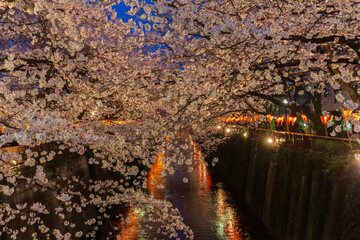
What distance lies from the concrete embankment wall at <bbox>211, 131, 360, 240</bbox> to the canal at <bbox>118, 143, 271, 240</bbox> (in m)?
1.02

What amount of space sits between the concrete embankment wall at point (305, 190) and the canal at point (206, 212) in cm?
102

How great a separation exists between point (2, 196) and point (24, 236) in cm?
218

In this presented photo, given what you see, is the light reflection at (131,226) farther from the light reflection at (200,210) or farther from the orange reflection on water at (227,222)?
the orange reflection on water at (227,222)

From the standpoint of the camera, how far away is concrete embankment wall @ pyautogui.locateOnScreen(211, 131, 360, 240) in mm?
11164

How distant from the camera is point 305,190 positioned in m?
14.9

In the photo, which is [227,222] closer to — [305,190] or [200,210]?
[200,210]

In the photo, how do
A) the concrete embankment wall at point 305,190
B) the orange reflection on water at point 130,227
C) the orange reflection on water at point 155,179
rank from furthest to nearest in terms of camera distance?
the orange reflection on water at point 155,179
the orange reflection on water at point 130,227
the concrete embankment wall at point 305,190

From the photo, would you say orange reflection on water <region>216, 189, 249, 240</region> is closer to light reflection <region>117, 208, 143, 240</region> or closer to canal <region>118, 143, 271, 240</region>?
canal <region>118, 143, 271, 240</region>

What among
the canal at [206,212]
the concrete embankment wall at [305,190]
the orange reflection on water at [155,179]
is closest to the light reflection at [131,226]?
the canal at [206,212]

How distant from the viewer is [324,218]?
41.8 feet

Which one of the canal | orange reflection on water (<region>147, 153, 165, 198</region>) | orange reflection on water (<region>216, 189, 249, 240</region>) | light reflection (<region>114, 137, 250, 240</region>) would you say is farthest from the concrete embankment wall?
orange reflection on water (<region>147, 153, 165, 198</region>)

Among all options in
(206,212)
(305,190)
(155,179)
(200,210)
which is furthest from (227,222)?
(155,179)

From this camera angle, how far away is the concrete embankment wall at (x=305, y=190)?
11.2 metres

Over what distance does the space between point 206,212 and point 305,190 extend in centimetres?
1012
